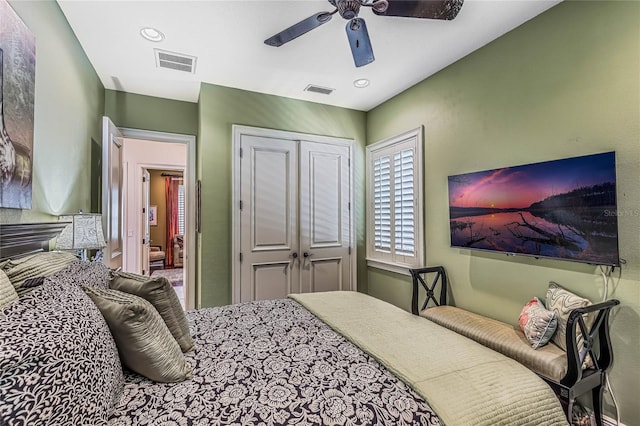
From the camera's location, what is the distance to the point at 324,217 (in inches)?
152

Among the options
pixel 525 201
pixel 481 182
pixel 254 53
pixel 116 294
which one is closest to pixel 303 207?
pixel 254 53

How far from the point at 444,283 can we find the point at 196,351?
7.32 ft

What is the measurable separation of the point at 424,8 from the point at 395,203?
210 cm

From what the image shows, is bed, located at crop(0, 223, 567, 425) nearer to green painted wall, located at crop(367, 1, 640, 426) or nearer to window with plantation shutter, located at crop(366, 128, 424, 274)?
green painted wall, located at crop(367, 1, 640, 426)

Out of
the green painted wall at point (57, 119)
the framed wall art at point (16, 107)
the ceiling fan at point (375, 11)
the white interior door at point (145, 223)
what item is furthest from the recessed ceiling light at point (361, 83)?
the white interior door at point (145, 223)

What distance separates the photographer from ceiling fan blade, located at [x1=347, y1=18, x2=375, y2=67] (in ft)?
6.13

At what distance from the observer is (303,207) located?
3723 mm

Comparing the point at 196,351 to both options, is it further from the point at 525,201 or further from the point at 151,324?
the point at 525,201

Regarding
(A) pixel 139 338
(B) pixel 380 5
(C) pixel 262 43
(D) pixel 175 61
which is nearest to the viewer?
(A) pixel 139 338

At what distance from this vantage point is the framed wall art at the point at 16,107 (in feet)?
4.47

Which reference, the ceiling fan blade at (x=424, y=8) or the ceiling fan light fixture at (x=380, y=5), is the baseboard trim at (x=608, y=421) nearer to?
the ceiling fan blade at (x=424, y=8)

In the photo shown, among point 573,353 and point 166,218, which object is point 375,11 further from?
point 166,218

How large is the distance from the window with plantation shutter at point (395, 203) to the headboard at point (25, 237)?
115 inches

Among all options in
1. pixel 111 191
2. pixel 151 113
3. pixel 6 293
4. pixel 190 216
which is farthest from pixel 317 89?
pixel 6 293
